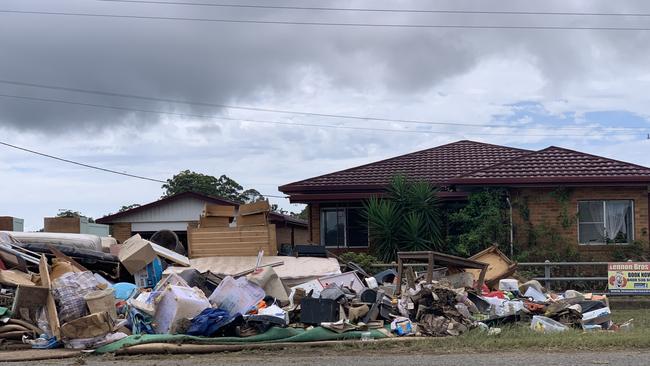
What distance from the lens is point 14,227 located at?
22984mm

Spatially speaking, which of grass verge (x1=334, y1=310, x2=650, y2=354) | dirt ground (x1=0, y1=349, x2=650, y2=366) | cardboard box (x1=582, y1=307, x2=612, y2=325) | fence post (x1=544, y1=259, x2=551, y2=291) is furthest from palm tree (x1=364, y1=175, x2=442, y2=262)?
dirt ground (x1=0, y1=349, x2=650, y2=366)

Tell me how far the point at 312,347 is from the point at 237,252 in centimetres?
635

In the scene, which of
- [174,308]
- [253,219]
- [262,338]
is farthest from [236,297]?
[253,219]

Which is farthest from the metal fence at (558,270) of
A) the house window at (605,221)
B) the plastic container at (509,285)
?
the plastic container at (509,285)

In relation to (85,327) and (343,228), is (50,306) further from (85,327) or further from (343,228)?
(343,228)

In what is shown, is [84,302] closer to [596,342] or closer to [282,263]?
[282,263]

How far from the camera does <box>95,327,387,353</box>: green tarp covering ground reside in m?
11.5

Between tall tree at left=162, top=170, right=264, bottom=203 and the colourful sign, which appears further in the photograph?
tall tree at left=162, top=170, right=264, bottom=203

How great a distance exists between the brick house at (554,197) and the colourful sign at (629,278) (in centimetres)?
304

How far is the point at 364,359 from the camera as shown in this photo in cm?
1045

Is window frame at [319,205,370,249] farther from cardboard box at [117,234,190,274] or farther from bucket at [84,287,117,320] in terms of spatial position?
bucket at [84,287,117,320]

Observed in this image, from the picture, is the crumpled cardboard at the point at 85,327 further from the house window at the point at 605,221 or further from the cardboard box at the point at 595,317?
the house window at the point at 605,221

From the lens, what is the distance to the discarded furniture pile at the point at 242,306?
11.9 m

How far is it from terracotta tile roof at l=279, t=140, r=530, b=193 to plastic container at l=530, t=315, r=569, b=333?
9399 millimetres
